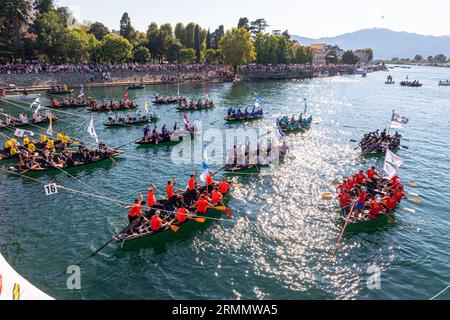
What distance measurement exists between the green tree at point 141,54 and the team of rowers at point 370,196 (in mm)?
98122

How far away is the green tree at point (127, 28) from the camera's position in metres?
121

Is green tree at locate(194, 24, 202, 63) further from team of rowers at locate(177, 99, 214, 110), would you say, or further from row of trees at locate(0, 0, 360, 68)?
team of rowers at locate(177, 99, 214, 110)

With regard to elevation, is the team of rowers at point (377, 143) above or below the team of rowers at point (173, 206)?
above

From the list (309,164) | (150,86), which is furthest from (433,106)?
(150,86)

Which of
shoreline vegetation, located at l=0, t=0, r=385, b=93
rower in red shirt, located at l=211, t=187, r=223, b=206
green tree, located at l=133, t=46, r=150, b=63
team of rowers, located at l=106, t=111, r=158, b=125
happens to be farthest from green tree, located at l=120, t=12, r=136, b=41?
rower in red shirt, located at l=211, t=187, r=223, b=206

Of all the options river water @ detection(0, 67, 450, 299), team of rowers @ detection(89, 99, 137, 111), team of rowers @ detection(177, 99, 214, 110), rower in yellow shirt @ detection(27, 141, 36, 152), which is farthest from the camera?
team of rowers @ detection(177, 99, 214, 110)

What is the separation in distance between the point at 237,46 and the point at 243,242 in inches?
3826

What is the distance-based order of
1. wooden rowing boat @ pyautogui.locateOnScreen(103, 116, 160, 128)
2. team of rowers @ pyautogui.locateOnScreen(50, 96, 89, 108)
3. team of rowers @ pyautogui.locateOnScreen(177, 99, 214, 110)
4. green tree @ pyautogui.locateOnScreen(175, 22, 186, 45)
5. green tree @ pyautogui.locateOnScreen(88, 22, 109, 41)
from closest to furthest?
wooden rowing boat @ pyautogui.locateOnScreen(103, 116, 160, 128) → team of rowers @ pyautogui.locateOnScreen(50, 96, 89, 108) → team of rowers @ pyautogui.locateOnScreen(177, 99, 214, 110) → green tree @ pyautogui.locateOnScreen(88, 22, 109, 41) → green tree @ pyautogui.locateOnScreen(175, 22, 186, 45)

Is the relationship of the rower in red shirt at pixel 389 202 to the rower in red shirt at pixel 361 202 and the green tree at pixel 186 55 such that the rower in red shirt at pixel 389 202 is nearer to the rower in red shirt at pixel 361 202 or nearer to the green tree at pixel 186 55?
the rower in red shirt at pixel 361 202

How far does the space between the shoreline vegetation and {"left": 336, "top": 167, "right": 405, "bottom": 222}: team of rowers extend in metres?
77.4

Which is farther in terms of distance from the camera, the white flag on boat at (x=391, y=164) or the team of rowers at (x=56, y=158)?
the team of rowers at (x=56, y=158)

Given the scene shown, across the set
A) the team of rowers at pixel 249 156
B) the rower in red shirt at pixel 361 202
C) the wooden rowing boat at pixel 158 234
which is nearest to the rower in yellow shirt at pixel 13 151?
the wooden rowing boat at pixel 158 234

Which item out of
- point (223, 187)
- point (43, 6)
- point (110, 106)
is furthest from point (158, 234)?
point (43, 6)

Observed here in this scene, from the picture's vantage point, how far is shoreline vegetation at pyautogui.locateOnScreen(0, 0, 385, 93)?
79938mm
